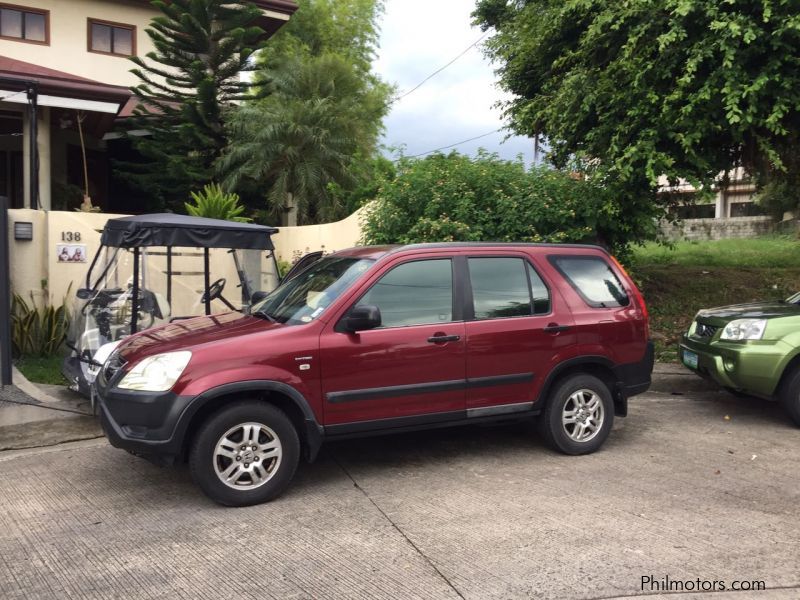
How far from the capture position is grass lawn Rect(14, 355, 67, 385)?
772 cm

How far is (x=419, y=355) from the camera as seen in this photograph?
504cm

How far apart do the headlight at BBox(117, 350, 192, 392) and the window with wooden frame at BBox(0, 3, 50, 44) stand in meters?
16.4

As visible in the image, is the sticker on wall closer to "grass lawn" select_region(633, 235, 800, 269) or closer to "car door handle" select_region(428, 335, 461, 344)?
"car door handle" select_region(428, 335, 461, 344)

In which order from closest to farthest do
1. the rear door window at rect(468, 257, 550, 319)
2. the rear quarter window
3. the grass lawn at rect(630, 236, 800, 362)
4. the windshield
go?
the windshield
the rear door window at rect(468, 257, 550, 319)
the rear quarter window
the grass lawn at rect(630, 236, 800, 362)

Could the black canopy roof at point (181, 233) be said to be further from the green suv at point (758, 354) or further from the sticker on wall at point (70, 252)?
the green suv at point (758, 354)

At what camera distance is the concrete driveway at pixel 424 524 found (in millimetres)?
3596

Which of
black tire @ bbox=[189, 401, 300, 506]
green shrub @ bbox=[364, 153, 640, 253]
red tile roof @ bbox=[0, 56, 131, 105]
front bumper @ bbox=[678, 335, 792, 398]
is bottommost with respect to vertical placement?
black tire @ bbox=[189, 401, 300, 506]

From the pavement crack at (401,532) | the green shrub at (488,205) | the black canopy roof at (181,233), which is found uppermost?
the green shrub at (488,205)

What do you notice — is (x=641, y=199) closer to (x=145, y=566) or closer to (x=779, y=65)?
(x=779, y=65)

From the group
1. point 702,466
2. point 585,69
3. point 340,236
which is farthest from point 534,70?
point 702,466

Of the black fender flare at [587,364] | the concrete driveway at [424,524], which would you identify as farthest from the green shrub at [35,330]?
the black fender flare at [587,364]

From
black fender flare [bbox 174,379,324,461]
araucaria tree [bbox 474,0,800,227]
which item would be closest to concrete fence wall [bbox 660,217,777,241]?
araucaria tree [bbox 474,0,800,227]

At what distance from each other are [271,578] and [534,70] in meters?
10.9

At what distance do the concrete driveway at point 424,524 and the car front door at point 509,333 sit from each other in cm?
59
